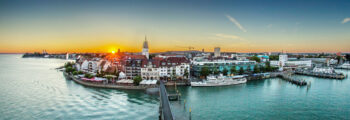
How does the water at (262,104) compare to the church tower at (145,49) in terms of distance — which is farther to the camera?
the church tower at (145,49)

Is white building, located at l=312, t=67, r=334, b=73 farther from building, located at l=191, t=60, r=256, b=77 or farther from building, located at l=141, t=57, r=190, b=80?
building, located at l=141, t=57, r=190, b=80

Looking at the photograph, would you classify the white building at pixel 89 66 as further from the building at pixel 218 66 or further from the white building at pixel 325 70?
the white building at pixel 325 70

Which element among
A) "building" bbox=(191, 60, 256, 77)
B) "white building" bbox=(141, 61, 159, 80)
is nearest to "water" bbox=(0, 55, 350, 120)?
"white building" bbox=(141, 61, 159, 80)

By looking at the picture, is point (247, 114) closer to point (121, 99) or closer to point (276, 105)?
point (276, 105)

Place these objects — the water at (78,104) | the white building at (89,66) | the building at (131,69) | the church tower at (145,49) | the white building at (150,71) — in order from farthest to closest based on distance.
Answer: the church tower at (145,49) → the white building at (89,66) → the building at (131,69) → the white building at (150,71) → the water at (78,104)

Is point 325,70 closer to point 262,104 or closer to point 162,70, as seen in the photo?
point 262,104

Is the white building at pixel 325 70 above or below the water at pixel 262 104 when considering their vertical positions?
A: above

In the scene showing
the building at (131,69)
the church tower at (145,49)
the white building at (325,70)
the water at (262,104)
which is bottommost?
the water at (262,104)

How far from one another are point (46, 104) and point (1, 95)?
9.01 meters

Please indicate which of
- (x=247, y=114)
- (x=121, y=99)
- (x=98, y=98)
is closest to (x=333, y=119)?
(x=247, y=114)

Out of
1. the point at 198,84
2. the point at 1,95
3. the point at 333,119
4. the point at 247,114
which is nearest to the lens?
the point at 333,119

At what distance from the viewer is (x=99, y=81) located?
27703mm

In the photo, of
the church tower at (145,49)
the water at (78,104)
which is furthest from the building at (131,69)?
the church tower at (145,49)

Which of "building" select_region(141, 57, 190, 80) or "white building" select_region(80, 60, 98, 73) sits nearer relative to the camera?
"building" select_region(141, 57, 190, 80)
